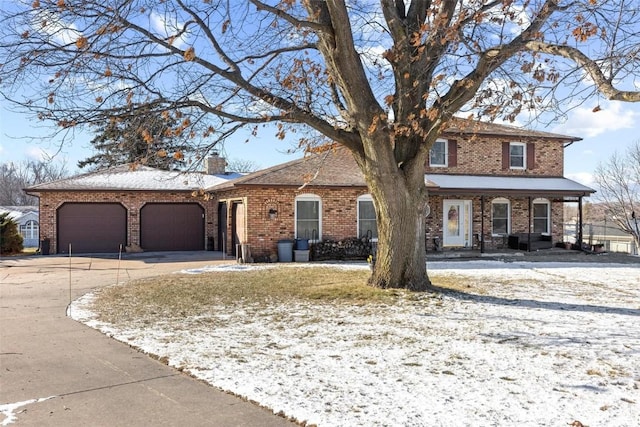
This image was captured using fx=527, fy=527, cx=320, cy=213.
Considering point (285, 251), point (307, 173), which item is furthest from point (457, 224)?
point (285, 251)

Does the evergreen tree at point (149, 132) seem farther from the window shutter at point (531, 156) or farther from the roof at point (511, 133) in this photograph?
the window shutter at point (531, 156)

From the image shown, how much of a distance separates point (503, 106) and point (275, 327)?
501cm

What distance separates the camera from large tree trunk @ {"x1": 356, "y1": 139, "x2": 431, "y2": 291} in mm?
10094

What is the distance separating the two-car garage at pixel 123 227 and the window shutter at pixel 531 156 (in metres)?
14.2

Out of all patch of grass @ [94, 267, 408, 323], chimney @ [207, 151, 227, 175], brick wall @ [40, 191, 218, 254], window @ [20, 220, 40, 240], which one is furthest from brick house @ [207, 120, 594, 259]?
window @ [20, 220, 40, 240]

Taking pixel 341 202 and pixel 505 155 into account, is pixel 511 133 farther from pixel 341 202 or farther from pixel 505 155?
pixel 341 202

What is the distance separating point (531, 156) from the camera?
885 inches

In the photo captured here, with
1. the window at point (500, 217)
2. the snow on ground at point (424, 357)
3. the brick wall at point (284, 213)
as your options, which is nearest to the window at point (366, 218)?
the brick wall at point (284, 213)

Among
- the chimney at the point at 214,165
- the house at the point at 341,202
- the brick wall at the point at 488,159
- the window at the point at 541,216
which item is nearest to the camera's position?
the house at the point at 341,202

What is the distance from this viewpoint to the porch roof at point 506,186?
1939 cm

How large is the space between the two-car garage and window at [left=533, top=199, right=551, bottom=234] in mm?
14289

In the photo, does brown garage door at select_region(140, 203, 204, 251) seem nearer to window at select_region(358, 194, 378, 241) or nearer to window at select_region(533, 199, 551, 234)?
window at select_region(358, 194, 378, 241)

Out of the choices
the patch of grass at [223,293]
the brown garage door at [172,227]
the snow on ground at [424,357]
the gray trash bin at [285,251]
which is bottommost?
the snow on ground at [424,357]

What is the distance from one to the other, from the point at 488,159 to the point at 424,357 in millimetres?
17465
